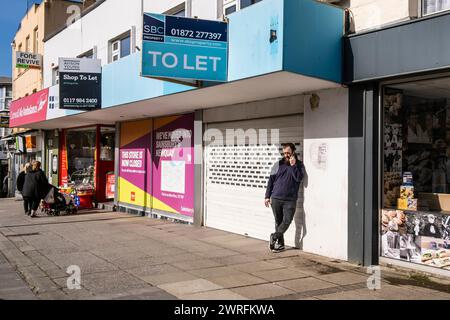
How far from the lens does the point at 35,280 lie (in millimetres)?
6488

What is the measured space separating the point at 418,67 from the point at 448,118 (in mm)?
1151

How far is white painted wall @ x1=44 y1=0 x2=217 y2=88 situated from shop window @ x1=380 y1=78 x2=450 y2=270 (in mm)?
4576

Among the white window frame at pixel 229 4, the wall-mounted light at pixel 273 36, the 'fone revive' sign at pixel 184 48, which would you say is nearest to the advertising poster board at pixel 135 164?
the white window frame at pixel 229 4

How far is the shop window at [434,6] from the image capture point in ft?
21.6

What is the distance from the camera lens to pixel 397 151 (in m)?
7.39

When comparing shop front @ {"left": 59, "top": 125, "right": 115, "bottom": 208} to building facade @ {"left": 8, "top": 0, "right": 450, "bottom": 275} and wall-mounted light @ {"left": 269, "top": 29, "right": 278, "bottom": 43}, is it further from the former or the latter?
wall-mounted light @ {"left": 269, "top": 29, "right": 278, "bottom": 43}

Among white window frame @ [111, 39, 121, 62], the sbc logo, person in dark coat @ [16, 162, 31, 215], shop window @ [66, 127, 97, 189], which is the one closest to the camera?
the sbc logo

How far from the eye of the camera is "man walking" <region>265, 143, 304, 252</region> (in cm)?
804

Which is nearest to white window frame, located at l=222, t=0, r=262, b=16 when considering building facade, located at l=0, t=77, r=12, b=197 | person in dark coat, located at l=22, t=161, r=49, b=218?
person in dark coat, located at l=22, t=161, r=49, b=218

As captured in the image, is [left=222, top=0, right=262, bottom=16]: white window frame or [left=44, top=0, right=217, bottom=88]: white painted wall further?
[left=44, top=0, right=217, bottom=88]: white painted wall

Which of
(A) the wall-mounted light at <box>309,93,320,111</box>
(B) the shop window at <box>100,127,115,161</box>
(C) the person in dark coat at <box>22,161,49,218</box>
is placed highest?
(A) the wall-mounted light at <box>309,93,320,111</box>

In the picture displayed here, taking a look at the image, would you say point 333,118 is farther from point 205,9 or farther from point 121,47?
point 121,47

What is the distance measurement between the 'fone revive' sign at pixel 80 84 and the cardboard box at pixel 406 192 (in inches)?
319

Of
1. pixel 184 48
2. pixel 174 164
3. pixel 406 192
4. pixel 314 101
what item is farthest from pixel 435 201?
pixel 174 164
